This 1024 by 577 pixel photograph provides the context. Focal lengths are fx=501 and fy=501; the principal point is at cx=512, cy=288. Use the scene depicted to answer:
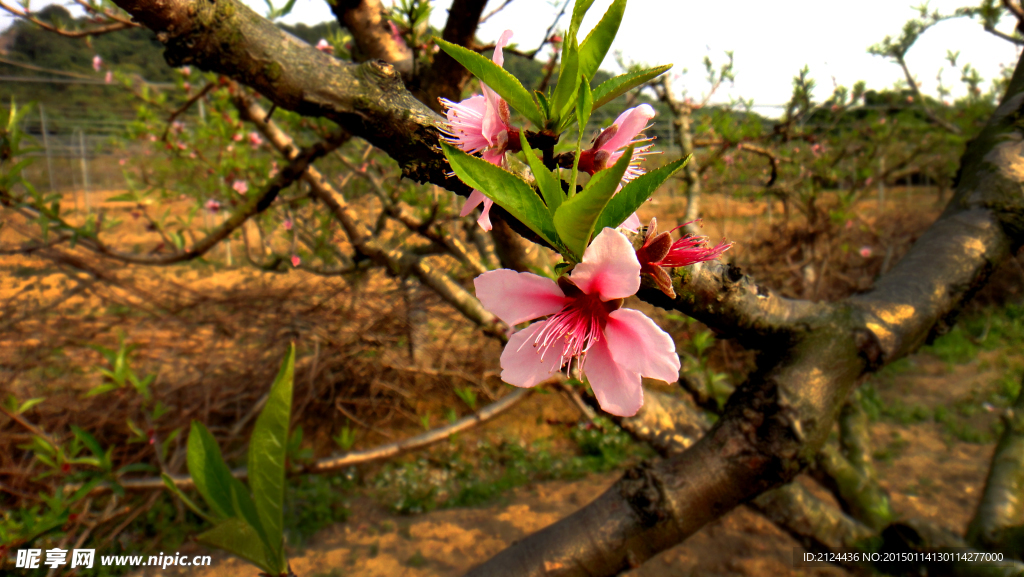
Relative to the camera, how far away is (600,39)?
493mm

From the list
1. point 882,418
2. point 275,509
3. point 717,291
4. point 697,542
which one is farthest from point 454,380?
point 882,418

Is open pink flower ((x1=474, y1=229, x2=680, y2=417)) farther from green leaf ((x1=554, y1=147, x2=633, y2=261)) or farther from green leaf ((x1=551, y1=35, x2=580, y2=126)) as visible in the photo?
green leaf ((x1=551, y1=35, x2=580, y2=126))

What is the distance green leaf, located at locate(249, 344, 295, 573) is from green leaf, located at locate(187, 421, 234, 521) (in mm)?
148

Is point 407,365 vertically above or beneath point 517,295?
beneath

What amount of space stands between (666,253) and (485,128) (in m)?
0.24

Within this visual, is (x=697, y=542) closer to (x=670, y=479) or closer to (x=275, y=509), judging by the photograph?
(x=670, y=479)

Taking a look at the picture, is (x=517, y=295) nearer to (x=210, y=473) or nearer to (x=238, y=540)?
(x=238, y=540)

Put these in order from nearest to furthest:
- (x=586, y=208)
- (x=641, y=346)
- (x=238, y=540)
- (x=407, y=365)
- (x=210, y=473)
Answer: (x=586, y=208), (x=641, y=346), (x=238, y=540), (x=210, y=473), (x=407, y=365)

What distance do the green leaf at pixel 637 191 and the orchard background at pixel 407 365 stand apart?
0.48 ft

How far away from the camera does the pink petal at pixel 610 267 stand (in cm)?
43

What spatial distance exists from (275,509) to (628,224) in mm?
870

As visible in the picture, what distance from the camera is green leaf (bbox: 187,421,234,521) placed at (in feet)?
3.50

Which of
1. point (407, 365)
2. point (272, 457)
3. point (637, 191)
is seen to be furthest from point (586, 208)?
point (407, 365)

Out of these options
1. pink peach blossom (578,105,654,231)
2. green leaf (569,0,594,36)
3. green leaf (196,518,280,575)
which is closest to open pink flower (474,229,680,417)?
pink peach blossom (578,105,654,231)
